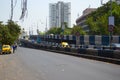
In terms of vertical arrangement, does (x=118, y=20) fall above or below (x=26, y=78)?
above

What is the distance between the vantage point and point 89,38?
5809 cm

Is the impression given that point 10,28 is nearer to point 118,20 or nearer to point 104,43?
point 118,20

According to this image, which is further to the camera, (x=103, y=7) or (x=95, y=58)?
(x=103, y=7)

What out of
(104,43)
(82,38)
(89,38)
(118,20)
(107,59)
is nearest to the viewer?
(107,59)

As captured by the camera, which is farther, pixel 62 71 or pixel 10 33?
pixel 10 33

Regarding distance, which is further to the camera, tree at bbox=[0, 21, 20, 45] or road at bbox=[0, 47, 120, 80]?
tree at bbox=[0, 21, 20, 45]

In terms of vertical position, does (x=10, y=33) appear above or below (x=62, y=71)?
above

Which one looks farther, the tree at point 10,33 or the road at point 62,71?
the tree at point 10,33

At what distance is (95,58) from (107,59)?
4.14 metres

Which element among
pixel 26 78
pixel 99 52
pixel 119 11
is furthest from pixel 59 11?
pixel 26 78

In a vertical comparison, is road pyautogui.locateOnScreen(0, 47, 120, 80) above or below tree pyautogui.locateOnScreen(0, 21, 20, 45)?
below

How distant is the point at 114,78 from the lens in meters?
16.5

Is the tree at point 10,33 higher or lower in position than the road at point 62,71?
higher

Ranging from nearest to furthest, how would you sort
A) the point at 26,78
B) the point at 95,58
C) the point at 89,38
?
the point at 26,78 → the point at 95,58 → the point at 89,38
